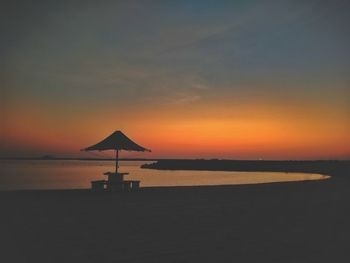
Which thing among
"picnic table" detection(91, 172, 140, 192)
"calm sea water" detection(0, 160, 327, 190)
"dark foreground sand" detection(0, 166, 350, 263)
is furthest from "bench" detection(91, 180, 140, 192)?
"calm sea water" detection(0, 160, 327, 190)

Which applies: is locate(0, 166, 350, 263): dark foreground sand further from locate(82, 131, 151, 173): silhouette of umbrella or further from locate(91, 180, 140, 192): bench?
locate(82, 131, 151, 173): silhouette of umbrella

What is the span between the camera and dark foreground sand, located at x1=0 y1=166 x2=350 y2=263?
598 centimetres

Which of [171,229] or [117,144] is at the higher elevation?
[117,144]

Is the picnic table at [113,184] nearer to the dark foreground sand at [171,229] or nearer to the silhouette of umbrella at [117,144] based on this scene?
the silhouette of umbrella at [117,144]

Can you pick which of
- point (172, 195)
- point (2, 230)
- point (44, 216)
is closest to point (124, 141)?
point (172, 195)

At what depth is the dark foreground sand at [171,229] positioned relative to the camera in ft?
19.6

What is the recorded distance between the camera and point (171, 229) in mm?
7711

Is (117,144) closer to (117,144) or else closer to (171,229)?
(117,144)

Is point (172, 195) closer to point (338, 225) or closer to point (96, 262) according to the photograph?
point (338, 225)

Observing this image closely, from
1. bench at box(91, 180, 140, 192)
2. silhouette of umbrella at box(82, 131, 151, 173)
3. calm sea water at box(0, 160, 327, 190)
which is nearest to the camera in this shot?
bench at box(91, 180, 140, 192)

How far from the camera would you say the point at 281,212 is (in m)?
10.1

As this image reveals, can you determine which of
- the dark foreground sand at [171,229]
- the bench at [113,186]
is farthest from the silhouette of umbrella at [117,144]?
the dark foreground sand at [171,229]

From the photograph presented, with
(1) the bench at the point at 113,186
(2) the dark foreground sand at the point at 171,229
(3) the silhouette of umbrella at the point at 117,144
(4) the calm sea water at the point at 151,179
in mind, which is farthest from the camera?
(4) the calm sea water at the point at 151,179

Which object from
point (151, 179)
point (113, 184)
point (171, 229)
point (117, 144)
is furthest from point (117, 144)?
point (151, 179)
